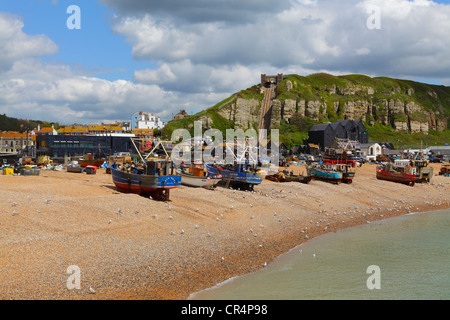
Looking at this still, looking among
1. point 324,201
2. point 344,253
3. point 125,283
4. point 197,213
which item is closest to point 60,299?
point 125,283

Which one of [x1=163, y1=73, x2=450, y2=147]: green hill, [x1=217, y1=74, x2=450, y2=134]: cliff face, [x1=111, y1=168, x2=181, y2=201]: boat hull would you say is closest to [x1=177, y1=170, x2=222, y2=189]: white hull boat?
[x1=111, y1=168, x2=181, y2=201]: boat hull

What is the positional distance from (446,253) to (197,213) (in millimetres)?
16764

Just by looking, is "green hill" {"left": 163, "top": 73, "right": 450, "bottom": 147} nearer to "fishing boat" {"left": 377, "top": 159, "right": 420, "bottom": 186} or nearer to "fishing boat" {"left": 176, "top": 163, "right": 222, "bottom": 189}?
"fishing boat" {"left": 377, "top": 159, "right": 420, "bottom": 186}

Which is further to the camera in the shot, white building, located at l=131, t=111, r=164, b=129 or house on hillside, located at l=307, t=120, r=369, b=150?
white building, located at l=131, t=111, r=164, b=129

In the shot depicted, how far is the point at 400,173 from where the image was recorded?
61562mm

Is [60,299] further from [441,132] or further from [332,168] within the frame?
[441,132]

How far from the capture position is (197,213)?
28969 millimetres

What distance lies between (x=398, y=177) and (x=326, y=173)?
1349 centimetres

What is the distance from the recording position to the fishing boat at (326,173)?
179ft

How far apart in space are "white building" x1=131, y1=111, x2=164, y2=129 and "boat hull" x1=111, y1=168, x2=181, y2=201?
139 meters

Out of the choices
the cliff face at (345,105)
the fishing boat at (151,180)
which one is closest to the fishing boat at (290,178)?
the fishing boat at (151,180)

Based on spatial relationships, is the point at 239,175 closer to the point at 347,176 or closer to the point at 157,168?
the point at 157,168

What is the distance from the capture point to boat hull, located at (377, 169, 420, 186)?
59.7 metres

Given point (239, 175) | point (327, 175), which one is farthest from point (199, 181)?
point (327, 175)
